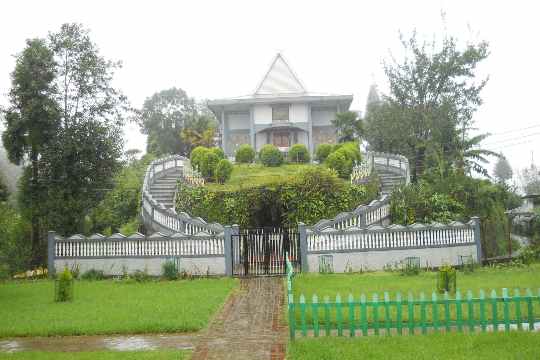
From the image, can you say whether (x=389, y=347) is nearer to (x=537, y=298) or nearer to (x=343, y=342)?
(x=343, y=342)

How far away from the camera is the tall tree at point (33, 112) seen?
65.3 ft

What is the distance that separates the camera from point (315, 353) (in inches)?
305

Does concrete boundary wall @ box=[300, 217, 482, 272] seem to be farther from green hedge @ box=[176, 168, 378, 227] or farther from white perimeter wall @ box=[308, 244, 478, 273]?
green hedge @ box=[176, 168, 378, 227]

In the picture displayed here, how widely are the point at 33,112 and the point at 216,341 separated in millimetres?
Result: 14697

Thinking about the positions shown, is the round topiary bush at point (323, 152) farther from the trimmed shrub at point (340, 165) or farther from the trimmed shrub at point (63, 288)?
the trimmed shrub at point (63, 288)

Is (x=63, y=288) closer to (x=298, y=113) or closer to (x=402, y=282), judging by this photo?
(x=402, y=282)

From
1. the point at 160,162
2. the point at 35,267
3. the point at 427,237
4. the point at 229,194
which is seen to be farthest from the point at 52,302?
the point at 160,162

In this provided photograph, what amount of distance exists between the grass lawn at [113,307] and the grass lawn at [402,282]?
98.6 inches

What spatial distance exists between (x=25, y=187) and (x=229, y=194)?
843 cm

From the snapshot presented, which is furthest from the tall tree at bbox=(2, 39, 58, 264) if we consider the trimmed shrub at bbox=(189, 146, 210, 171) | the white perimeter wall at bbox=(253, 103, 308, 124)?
the white perimeter wall at bbox=(253, 103, 308, 124)

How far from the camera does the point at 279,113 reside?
41688mm

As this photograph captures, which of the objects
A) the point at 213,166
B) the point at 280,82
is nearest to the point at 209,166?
the point at 213,166

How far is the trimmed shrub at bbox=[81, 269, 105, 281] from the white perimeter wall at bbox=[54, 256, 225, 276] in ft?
0.42

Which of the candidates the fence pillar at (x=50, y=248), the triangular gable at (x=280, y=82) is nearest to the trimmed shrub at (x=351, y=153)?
the triangular gable at (x=280, y=82)
